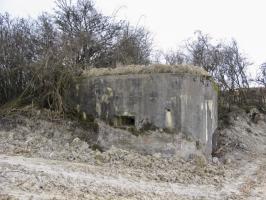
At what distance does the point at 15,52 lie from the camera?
1121cm

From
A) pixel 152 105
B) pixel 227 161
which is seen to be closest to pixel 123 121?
pixel 152 105

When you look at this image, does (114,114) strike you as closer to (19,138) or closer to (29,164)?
(19,138)

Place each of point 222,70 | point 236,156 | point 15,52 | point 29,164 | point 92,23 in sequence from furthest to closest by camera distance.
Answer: point 222,70 < point 92,23 < point 236,156 < point 15,52 < point 29,164

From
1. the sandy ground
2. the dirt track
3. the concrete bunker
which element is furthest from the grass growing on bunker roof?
the dirt track

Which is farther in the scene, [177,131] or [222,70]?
[222,70]

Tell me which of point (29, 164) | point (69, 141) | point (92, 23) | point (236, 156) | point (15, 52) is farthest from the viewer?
point (92, 23)

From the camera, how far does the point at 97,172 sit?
7.50 meters

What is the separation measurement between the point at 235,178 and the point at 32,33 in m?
7.22

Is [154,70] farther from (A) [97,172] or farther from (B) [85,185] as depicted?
(B) [85,185]

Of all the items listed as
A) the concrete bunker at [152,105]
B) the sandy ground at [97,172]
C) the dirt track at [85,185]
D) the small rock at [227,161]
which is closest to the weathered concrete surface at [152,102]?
the concrete bunker at [152,105]

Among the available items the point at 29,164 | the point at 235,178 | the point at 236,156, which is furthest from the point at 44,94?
the point at 236,156

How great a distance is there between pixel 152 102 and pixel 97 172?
253cm

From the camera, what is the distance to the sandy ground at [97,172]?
20.3 feet

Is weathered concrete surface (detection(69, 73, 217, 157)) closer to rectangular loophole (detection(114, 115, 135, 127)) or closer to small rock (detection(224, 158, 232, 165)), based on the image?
rectangular loophole (detection(114, 115, 135, 127))
